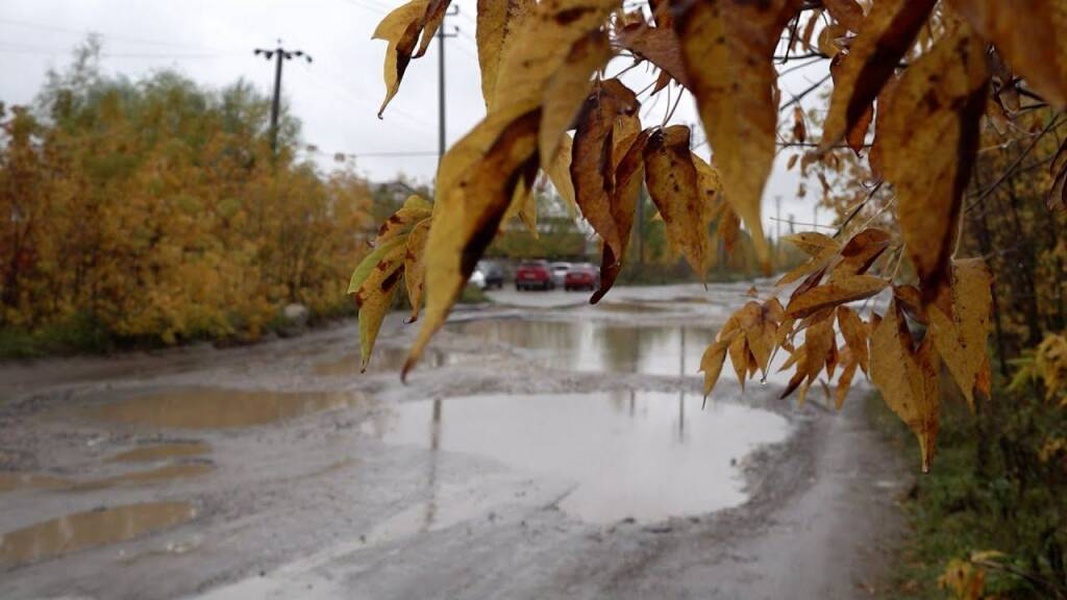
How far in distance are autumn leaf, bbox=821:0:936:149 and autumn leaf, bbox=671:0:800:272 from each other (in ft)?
0.13

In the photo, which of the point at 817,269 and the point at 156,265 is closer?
the point at 817,269

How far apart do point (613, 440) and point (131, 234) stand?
8274 millimetres

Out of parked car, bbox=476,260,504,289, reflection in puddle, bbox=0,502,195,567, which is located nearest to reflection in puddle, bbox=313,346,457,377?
reflection in puddle, bbox=0,502,195,567

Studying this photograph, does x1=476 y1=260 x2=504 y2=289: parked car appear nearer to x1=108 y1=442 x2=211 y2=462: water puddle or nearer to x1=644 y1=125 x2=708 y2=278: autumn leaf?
x1=108 y1=442 x2=211 y2=462: water puddle

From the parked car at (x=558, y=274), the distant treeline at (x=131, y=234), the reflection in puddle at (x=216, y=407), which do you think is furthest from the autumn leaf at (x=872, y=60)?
the parked car at (x=558, y=274)

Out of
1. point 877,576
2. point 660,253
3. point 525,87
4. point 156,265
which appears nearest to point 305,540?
point 877,576

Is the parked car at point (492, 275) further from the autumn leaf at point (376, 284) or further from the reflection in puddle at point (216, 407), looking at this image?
the autumn leaf at point (376, 284)

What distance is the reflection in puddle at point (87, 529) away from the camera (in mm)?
4797

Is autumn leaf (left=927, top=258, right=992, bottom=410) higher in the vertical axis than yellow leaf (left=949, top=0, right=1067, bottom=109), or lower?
lower

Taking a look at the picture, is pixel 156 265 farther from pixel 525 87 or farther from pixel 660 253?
pixel 660 253

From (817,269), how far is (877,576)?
440 cm

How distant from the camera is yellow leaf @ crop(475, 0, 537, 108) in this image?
0.68 m

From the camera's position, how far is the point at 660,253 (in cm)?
4828

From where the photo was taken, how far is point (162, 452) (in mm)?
6930
